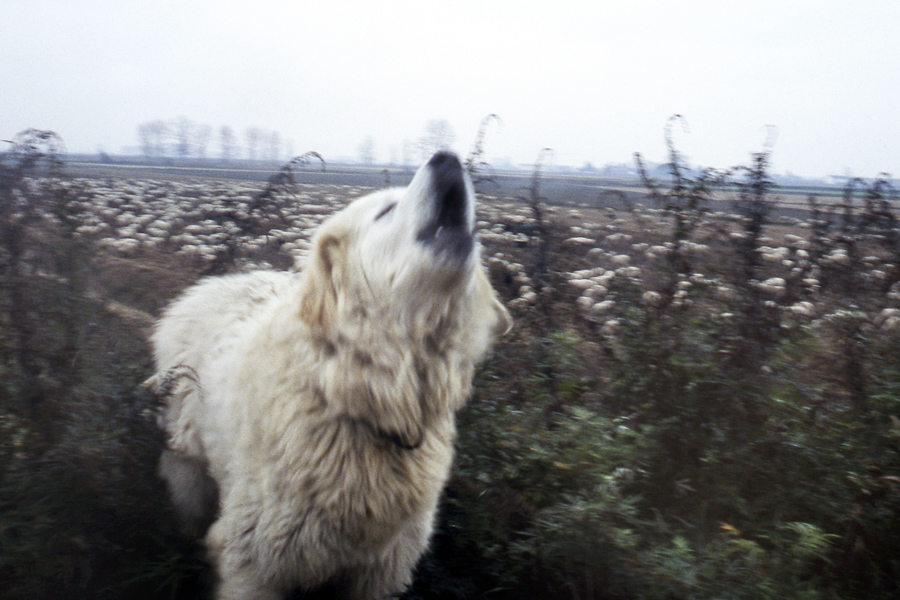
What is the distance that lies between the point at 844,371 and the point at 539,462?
1674 mm

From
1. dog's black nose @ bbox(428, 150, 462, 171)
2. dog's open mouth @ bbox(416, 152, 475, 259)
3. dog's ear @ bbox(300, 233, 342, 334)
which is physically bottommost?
dog's ear @ bbox(300, 233, 342, 334)

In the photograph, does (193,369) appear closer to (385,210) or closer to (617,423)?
(385,210)

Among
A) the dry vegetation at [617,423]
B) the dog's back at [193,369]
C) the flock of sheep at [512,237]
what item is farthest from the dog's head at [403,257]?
the dry vegetation at [617,423]

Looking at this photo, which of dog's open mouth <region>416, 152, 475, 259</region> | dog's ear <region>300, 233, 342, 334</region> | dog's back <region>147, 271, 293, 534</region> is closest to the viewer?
dog's open mouth <region>416, 152, 475, 259</region>

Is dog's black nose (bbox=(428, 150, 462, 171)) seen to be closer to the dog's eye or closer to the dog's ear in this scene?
the dog's eye

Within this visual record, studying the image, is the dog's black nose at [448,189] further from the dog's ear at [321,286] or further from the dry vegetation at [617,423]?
the dry vegetation at [617,423]

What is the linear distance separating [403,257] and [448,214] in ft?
0.77

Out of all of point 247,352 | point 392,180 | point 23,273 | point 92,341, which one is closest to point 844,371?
point 392,180

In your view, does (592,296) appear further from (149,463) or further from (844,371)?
(149,463)

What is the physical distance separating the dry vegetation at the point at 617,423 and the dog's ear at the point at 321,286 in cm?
110

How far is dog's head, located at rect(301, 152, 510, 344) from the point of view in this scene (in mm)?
1907

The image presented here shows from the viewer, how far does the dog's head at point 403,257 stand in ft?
6.26

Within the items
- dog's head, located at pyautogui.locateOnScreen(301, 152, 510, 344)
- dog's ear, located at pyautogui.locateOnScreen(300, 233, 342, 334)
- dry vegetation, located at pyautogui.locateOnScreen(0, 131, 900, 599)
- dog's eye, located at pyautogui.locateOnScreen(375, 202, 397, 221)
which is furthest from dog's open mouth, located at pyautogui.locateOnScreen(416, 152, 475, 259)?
dry vegetation, located at pyautogui.locateOnScreen(0, 131, 900, 599)

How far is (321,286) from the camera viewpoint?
6.75 ft
